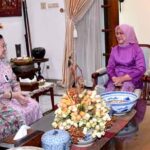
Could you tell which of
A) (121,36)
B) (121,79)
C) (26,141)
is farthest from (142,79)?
(26,141)

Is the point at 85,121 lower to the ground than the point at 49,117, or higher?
higher

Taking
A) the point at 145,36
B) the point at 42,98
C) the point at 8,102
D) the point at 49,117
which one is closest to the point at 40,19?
the point at 42,98

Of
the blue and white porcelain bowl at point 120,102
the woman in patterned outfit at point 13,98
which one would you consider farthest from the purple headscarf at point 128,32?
the woman in patterned outfit at point 13,98

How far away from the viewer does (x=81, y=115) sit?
6.70ft

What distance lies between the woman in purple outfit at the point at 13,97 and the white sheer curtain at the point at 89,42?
6.93 ft

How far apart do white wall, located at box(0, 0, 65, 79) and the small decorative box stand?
3.76 m

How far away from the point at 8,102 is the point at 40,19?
282 cm

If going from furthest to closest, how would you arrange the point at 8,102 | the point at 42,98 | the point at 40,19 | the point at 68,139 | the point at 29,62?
the point at 40,19 < the point at 42,98 < the point at 29,62 < the point at 8,102 < the point at 68,139

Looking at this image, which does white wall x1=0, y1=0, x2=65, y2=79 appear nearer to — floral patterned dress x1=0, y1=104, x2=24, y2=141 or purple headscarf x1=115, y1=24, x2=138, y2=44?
purple headscarf x1=115, y1=24, x2=138, y2=44

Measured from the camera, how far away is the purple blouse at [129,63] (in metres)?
3.83

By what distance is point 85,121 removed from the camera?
2.05m

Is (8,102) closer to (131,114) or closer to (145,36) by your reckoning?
(131,114)

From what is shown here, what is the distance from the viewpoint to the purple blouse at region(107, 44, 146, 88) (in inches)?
151

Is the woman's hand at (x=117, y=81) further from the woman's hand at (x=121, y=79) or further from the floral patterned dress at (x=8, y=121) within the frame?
the floral patterned dress at (x=8, y=121)
